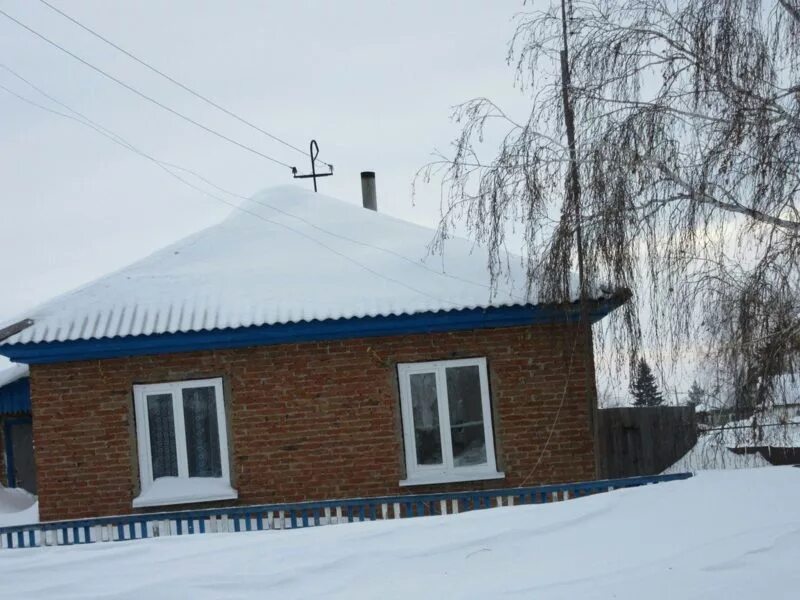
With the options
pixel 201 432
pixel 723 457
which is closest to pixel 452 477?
pixel 201 432

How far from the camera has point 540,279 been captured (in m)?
11.2

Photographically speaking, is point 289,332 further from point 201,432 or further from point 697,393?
point 697,393

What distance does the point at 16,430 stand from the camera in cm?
2166

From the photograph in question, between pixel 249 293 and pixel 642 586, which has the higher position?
pixel 249 293

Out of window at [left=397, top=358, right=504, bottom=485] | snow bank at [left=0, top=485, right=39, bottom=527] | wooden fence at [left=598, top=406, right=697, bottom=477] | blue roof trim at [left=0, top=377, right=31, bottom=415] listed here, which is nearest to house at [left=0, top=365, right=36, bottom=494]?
blue roof trim at [left=0, top=377, right=31, bottom=415]

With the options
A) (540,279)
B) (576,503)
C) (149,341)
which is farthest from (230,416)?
(576,503)

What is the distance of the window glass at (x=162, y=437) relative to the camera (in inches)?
497

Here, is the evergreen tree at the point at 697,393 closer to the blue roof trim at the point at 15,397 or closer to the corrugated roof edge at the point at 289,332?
the corrugated roof edge at the point at 289,332

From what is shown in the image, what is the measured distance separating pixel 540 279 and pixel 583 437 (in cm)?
227

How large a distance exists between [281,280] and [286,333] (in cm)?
134

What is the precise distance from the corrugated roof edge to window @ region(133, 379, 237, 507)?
1.80 ft

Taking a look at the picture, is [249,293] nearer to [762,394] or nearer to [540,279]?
[540,279]

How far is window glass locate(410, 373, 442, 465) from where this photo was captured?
1257 centimetres

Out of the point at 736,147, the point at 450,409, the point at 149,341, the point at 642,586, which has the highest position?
the point at 736,147
